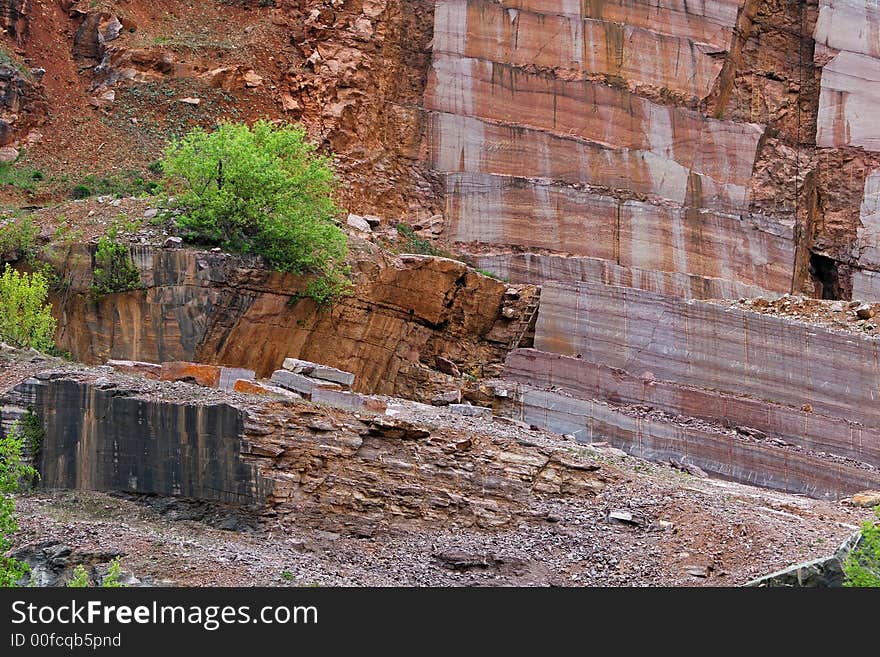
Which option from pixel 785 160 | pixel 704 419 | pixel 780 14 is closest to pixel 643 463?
pixel 704 419

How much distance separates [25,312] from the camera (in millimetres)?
24766

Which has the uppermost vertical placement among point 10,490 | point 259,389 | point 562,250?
point 562,250

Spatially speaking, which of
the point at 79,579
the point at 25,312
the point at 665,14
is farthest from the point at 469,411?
the point at 665,14

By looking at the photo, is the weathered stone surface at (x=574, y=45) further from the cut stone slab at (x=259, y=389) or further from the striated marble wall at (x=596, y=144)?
the cut stone slab at (x=259, y=389)

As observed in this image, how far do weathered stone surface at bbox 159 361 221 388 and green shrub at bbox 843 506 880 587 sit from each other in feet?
36.9

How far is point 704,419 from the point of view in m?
28.5

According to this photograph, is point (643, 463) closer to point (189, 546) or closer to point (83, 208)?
point (189, 546)

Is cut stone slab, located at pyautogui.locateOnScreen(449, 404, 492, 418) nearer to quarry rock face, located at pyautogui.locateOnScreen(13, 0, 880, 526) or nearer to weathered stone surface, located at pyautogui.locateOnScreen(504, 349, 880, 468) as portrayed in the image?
quarry rock face, located at pyautogui.locateOnScreen(13, 0, 880, 526)

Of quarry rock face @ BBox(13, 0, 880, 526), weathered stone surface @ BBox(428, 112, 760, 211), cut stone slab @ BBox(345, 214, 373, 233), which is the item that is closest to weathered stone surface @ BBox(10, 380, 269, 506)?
quarry rock face @ BBox(13, 0, 880, 526)

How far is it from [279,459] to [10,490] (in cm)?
380

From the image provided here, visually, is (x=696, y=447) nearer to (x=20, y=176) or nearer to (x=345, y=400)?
(x=345, y=400)

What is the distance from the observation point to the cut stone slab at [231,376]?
918 inches

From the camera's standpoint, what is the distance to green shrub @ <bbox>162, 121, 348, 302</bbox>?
26406 mm

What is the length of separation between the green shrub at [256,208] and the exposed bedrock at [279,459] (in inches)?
216
